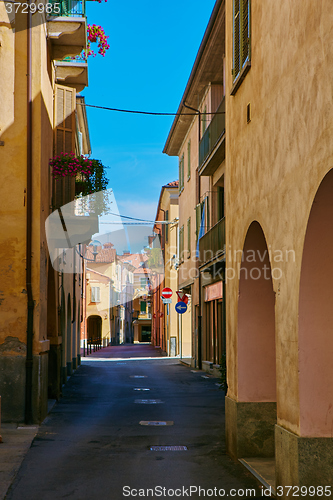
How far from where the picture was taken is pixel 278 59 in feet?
21.1

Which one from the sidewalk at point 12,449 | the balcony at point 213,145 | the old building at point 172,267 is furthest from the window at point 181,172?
the sidewalk at point 12,449

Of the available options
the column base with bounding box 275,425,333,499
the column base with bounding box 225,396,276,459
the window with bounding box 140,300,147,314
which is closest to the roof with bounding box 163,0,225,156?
the column base with bounding box 225,396,276,459

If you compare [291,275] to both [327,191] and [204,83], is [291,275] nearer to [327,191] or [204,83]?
[327,191]

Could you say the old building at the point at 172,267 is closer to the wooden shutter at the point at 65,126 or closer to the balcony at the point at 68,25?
the wooden shutter at the point at 65,126

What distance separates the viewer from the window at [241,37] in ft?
26.7

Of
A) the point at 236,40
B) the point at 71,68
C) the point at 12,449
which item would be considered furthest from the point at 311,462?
the point at 71,68

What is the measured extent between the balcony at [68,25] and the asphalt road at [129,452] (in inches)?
318

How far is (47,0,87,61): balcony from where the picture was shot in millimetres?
12922

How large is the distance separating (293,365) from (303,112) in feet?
7.68

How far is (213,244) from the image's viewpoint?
63.0 feet

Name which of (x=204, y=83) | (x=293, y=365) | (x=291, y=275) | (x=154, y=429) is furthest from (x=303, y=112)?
(x=204, y=83)

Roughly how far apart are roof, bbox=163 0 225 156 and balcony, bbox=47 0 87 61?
189 inches

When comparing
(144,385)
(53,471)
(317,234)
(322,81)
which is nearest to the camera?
(322,81)

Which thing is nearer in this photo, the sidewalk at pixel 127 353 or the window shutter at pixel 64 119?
the window shutter at pixel 64 119
